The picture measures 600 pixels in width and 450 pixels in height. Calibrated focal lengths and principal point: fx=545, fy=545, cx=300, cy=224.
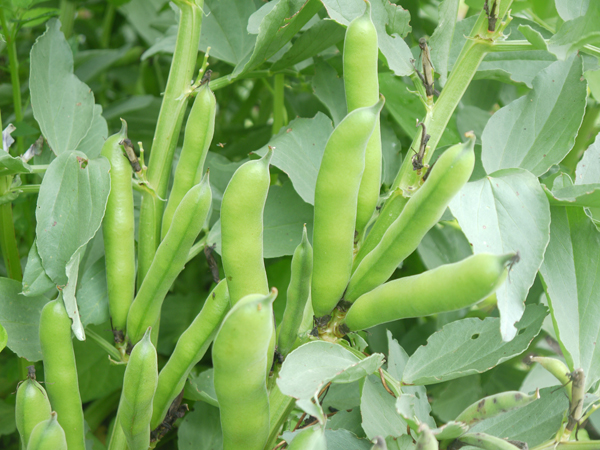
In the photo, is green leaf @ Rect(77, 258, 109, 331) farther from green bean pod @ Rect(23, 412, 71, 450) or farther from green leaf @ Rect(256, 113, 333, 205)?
green leaf @ Rect(256, 113, 333, 205)

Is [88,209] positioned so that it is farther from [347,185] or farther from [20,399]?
[347,185]

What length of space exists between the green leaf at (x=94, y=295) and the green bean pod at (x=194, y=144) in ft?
0.38

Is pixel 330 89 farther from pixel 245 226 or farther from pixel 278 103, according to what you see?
pixel 245 226

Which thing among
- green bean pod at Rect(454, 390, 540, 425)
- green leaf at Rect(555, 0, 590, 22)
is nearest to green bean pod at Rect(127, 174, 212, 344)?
green bean pod at Rect(454, 390, 540, 425)

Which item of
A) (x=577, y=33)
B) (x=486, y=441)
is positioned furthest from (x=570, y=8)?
(x=486, y=441)

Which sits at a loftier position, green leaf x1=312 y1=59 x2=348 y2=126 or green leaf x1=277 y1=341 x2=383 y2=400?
green leaf x1=312 y1=59 x2=348 y2=126

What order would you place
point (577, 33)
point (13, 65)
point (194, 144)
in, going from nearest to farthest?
point (577, 33) → point (194, 144) → point (13, 65)

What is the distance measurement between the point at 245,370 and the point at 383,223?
0.21 metres

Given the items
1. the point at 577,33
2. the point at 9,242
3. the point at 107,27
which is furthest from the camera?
the point at 107,27

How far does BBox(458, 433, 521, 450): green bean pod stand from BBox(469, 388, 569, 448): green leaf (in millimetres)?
45

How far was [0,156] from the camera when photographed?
0.60 metres

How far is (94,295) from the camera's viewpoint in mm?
685

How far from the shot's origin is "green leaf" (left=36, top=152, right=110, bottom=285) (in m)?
0.61

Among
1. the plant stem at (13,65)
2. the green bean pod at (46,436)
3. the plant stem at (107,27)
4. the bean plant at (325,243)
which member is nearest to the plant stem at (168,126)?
the bean plant at (325,243)
